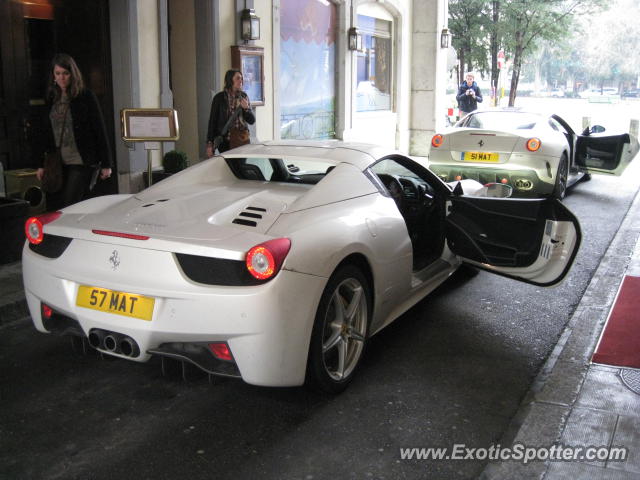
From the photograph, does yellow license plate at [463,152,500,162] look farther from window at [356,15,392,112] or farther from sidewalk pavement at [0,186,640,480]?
window at [356,15,392,112]

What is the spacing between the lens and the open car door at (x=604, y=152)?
36.7ft

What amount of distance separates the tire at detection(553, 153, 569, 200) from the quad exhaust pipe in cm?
791

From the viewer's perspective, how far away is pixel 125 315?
3.58 metres

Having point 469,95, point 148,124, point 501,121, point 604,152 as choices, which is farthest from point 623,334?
point 469,95

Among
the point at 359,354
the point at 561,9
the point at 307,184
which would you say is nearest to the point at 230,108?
the point at 307,184

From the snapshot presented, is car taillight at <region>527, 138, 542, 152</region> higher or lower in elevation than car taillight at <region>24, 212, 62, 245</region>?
higher

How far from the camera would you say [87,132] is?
6.49 meters

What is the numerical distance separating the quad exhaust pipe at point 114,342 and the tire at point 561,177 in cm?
791

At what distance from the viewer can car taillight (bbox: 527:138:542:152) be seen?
32.5 ft

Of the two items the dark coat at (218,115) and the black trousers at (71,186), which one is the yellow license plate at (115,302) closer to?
the black trousers at (71,186)

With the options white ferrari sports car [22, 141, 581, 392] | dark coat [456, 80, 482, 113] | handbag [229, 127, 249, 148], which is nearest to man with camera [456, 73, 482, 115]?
dark coat [456, 80, 482, 113]

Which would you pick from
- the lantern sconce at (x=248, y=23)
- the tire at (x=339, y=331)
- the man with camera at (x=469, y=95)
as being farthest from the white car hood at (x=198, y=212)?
the man with camera at (x=469, y=95)

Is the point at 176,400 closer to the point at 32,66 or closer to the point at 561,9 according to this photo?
the point at 32,66

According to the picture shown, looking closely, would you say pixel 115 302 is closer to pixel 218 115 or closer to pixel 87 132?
pixel 87 132
